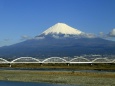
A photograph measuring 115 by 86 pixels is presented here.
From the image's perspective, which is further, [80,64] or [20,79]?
[80,64]

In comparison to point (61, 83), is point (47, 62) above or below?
above

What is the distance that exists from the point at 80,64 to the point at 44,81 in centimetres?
2711

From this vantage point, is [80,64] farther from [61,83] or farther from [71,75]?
[61,83]

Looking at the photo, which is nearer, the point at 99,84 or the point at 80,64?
the point at 99,84

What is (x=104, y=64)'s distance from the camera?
6875 cm

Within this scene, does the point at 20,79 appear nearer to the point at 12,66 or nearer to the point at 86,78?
the point at 86,78

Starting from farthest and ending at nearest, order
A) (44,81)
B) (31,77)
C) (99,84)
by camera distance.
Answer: (31,77)
(44,81)
(99,84)

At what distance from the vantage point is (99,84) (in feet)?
132

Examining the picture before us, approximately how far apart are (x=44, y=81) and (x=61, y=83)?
2883mm

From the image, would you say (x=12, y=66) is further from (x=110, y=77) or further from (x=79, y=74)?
(x=110, y=77)

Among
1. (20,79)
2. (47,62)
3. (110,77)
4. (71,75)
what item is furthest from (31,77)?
(47,62)

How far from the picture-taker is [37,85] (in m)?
41.0

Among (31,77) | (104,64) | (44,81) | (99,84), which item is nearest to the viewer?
(99,84)

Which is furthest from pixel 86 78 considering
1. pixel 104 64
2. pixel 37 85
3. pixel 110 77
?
pixel 104 64
